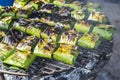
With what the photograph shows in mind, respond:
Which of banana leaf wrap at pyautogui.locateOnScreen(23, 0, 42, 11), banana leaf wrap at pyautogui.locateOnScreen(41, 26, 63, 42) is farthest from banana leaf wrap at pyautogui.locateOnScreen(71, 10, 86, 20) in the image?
banana leaf wrap at pyautogui.locateOnScreen(23, 0, 42, 11)

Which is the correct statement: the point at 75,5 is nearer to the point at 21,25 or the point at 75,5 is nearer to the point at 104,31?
the point at 104,31

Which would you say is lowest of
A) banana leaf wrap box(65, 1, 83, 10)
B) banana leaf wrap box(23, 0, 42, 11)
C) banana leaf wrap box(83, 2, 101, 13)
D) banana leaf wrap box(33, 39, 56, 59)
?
banana leaf wrap box(33, 39, 56, 59)

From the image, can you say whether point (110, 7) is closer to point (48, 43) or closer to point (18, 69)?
point (48, 43)

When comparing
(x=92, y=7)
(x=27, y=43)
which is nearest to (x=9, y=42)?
(x=27, y=43)

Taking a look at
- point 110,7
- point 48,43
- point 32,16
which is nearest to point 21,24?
point 32,16

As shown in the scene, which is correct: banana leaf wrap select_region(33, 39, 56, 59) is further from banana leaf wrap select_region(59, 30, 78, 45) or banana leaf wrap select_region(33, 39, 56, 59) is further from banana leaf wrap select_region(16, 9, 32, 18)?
banana leaf wrap select_region(16, 9, 32, 18)

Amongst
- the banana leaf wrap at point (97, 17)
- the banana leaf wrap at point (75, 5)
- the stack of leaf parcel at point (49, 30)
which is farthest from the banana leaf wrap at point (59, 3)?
the banana leaf wrap at point (97, 17)
